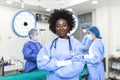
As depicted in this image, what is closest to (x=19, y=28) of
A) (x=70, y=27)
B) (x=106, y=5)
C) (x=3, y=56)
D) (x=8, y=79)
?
(x=8, y=79)

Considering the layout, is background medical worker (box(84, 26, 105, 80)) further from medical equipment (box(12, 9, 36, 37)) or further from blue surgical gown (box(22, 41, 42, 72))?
medical equipment (box(12, 9, 36, 37))

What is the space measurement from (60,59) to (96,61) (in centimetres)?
131

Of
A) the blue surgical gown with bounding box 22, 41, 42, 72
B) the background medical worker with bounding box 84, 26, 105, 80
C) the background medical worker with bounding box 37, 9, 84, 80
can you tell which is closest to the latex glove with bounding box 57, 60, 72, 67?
the background medical worker with bounding box 37, 9, 84, 80

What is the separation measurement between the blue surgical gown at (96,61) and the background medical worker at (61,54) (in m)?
1.15

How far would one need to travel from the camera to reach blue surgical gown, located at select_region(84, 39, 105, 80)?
257 cm

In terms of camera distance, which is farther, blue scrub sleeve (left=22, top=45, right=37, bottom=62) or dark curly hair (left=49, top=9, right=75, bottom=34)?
blue scrub sleeve (left=22, top=45, right=37, bottom=62)

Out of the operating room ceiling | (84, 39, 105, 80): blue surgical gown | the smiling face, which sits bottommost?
(84, 39, 105, 80): blue surgical gown

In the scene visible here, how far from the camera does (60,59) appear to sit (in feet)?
4.79

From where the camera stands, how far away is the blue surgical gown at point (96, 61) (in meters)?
2.57

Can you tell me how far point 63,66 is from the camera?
1.42 metres

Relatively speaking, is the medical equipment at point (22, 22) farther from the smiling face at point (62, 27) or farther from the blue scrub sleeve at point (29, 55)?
the smiling face at point (62, 27)

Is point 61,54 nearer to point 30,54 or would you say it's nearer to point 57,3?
point 30,54

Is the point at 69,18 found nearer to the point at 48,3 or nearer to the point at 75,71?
the point at 75,71

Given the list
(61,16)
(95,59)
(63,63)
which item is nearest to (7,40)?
(95,59)
